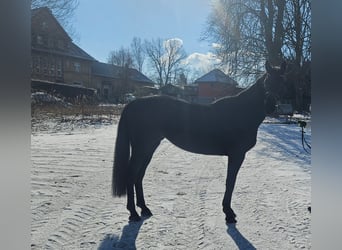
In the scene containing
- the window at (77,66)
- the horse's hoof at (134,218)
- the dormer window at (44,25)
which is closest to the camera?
the dormer window at (44,25)

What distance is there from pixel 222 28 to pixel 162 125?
356 mm

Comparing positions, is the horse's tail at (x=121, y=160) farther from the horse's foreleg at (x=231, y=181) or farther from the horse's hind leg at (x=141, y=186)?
the horse's foreleg at (x=231, y=181)

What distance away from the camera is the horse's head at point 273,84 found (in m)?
0.68

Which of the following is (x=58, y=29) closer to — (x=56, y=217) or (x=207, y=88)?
(x=207, y=88)

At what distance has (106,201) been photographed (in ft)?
2.81

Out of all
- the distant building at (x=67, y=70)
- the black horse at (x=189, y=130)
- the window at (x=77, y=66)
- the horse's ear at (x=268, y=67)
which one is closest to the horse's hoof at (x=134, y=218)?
the black horse at (x=189, y=130)

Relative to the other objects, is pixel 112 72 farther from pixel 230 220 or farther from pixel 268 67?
pixel 230 220

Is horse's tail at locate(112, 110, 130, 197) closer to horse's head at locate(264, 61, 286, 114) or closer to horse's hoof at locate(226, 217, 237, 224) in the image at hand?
horse's hoof at locate(226, 217, 237, 224)

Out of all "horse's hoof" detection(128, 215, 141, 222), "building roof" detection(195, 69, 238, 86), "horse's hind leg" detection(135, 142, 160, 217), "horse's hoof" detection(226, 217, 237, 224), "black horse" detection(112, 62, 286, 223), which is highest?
"building roof" detection(195, 69, 238, 86)

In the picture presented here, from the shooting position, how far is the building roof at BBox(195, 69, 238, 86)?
734 millimetres

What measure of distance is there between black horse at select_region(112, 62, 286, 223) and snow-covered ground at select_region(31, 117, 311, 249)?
5 centimetres

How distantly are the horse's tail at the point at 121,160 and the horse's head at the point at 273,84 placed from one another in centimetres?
44

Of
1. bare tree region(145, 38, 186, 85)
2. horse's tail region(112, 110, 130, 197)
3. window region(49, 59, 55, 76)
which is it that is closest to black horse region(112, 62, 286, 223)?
horse's tail region(112, 110, 130, 197)

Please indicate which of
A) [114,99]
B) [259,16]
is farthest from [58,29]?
[259,16]
